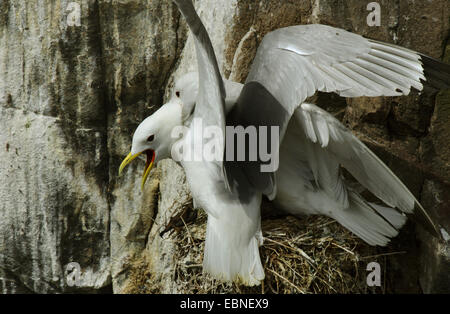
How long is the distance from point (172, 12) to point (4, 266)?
1.24 m

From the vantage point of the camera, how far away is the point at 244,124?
161 cm

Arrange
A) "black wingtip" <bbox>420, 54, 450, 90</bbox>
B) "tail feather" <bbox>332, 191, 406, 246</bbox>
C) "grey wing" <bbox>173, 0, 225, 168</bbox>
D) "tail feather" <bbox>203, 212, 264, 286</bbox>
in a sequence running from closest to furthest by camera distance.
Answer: "grey wing" <bbox>173, 0, 225, 168</bbox> → "black wingtip" <bbox>420, 54, 450, 90</bbox> → "tail feather" <bbox>203, 212, 264, 286</bbox> → "tail feather" <bbox>332, 191, 406, 246</bbox>

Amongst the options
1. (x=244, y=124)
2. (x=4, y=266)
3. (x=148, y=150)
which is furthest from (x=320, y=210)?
(x=4, y=266)

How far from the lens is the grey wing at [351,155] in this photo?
160 cm

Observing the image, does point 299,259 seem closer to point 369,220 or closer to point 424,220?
point 369,220

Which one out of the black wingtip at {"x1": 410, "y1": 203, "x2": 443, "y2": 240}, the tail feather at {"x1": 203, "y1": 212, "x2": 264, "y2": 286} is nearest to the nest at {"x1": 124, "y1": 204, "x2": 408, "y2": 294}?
the tail feather at {"x1": 203, "y1": 212, "x2": 264, "y2": 286}

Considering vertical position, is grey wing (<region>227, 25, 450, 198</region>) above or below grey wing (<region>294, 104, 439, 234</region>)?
above

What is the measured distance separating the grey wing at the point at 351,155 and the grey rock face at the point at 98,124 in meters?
0.24

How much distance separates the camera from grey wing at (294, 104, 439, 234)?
1.60 m

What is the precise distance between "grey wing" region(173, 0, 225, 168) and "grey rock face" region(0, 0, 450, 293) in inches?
18.5

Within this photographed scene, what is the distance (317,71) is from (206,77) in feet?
0.89

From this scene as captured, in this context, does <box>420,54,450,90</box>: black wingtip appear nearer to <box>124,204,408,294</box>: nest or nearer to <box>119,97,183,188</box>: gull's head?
<box>124,204,408,294</box>: nest

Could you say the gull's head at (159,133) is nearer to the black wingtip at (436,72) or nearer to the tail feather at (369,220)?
the tail feather at (369,220)

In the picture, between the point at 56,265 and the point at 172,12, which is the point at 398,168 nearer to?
the point at 172,12
